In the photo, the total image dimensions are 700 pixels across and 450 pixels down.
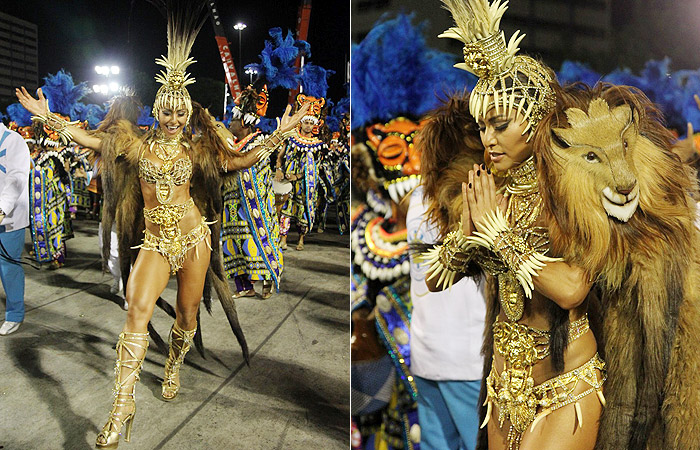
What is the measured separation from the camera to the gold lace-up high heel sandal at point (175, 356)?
291cm

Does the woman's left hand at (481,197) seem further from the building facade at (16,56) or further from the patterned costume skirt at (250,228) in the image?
the building facade at (16,56)

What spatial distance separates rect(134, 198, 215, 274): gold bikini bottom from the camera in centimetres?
267

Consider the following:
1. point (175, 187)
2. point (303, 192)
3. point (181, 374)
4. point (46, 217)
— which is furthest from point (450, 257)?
point (303, 192)

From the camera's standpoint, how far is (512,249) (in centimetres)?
136

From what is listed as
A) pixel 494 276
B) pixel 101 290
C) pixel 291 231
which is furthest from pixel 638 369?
pixel 291 231

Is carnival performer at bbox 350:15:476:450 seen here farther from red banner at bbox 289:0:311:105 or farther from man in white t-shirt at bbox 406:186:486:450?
red banner at bbox 289:0:311:105

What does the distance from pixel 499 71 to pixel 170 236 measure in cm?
189

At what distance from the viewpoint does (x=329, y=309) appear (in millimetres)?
3646

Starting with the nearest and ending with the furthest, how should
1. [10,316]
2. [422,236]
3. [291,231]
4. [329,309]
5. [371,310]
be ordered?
1. [422,236]
2. [371,310]
3. [10,316]
4. [329,309]
5. [291,231]

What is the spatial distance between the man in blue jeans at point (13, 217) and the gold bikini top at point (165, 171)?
1.06 metres

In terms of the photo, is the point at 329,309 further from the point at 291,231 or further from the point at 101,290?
the point at 291,231

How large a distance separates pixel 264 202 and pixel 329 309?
91cm

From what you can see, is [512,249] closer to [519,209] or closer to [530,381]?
[519,209]

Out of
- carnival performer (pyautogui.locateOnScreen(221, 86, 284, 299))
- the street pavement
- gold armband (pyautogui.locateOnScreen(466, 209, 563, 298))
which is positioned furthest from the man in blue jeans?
gold armband (pyautogui.locateOnScreen(466, 209, 563, 298))
